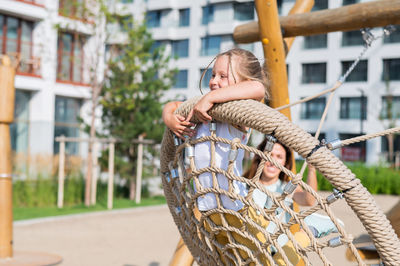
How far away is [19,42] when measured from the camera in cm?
1739

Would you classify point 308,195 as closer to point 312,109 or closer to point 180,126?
point 180,126

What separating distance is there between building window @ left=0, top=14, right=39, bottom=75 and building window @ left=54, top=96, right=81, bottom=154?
1881 mm

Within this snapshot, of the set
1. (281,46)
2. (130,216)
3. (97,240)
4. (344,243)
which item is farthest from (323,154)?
(130,216)

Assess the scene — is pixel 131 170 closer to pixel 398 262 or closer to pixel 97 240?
pixel 97 240

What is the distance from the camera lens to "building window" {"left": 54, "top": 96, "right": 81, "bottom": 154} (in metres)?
19.0

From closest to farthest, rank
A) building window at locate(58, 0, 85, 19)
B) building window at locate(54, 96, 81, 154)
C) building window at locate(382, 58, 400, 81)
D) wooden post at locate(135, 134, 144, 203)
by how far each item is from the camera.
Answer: building window at locate(58, 0, 85, 19) < wooden post at locate(135, 134, 144, 203) < building window at locate(54, 96, 81, 154) < building window at locate(382, 58, 400, 81)

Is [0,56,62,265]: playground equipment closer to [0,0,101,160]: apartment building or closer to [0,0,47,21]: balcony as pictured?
[0,0,101,160]: apartment building

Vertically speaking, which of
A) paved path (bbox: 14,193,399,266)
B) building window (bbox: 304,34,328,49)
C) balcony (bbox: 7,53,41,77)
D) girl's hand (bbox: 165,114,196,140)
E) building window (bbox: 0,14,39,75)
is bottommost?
paved path (bbox: 14,193,399,266)

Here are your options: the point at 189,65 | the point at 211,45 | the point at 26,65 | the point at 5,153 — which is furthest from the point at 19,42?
the point at 211,45

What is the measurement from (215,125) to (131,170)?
9.25 m

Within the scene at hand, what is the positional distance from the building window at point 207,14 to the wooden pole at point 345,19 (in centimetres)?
3026

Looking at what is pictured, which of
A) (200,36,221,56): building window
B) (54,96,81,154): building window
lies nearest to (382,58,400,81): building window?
(200,36,221,56): building window

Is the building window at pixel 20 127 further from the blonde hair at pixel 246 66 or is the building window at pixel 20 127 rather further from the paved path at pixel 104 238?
the blonde hair at pixel 246 66

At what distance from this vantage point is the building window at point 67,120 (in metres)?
19.0
